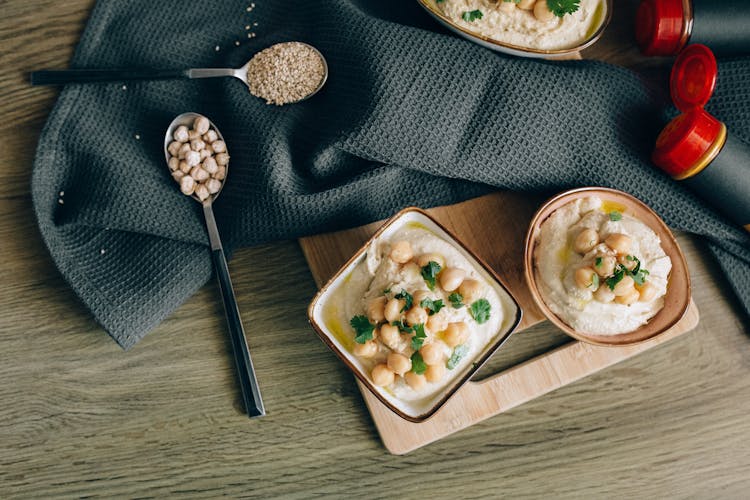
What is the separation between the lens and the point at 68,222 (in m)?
1.50

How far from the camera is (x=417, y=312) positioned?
4.26ft

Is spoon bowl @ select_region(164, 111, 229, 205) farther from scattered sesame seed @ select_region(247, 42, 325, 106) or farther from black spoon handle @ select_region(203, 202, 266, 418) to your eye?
scattered sesame seed @ select_region(247, 42, 325, 106)

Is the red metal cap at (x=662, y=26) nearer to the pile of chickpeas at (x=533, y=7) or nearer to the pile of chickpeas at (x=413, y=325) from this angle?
the pile of chickpeas at (x=533, y=7)

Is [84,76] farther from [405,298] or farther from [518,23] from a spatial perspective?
[518,23]

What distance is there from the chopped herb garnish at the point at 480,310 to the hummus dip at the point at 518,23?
0.68m

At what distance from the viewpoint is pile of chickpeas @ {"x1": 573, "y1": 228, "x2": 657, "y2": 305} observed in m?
1.32

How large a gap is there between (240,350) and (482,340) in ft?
2.07

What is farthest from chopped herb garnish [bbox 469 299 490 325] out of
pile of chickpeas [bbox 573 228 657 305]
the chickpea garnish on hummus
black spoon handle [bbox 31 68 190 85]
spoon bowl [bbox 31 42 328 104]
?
black spoon handle [bbox 31 68 190 85]

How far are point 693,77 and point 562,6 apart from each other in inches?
15.0

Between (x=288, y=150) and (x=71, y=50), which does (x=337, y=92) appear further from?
(x=71, y=50)

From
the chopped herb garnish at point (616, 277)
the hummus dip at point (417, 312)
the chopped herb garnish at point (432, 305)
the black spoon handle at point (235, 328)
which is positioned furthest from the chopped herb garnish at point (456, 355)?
the black spoon handle at point (235, 328)

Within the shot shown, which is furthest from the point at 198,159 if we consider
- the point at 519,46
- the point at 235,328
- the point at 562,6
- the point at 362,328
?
the point at 562,6

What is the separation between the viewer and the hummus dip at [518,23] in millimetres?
1470

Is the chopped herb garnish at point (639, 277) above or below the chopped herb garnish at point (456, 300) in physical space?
above
